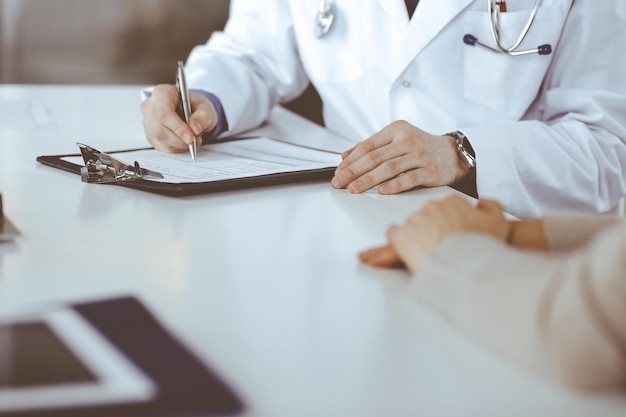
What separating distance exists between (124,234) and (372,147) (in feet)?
1.29

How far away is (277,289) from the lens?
658mm

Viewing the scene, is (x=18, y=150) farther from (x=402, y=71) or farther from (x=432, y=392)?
(x=432, y=392)

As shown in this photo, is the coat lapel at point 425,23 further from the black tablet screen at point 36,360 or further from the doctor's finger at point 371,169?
the black tablet screen at point 36,360

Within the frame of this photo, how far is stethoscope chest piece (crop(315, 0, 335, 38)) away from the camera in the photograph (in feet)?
4.99

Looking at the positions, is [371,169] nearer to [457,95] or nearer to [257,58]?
[457,95]

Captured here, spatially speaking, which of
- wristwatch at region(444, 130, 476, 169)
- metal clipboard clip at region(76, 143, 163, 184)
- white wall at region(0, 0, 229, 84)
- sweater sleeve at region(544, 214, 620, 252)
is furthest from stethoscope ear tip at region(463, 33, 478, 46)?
white wall at region(0, 0, 229, 84)

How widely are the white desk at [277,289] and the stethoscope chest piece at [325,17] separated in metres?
0.58

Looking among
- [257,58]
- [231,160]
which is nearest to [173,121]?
[231,160]

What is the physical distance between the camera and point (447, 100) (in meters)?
1.44

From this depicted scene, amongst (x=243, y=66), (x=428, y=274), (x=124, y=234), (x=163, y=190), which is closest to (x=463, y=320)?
(x=428, y=274)

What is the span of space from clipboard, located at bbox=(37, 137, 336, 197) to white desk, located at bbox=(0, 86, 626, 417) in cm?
1

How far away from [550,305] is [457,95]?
960mm

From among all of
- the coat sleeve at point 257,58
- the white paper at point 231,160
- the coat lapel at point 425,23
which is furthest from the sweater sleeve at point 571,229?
the coat sleeve at point 257,58

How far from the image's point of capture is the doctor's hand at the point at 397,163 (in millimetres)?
1032
